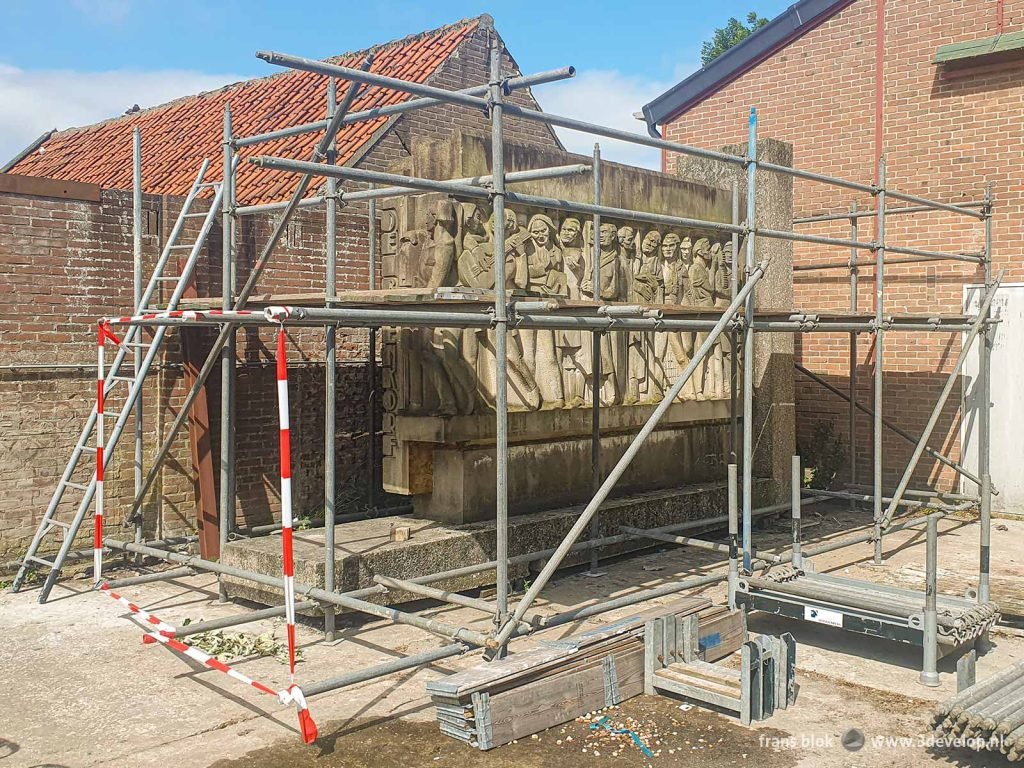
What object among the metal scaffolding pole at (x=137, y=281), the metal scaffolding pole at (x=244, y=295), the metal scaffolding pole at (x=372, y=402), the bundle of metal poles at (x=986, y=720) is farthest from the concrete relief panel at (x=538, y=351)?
the bundle of metal poles at (x=986, y=720)

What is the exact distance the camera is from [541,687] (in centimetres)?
537

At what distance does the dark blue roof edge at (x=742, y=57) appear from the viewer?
44.3ft

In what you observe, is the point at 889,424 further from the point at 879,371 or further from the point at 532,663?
the point at 532,663

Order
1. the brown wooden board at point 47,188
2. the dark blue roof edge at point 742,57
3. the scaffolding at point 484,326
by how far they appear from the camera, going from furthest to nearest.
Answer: the dark blue roof edge at point 742,57 → the brown wooden board at point 47,188 → the scaffolding at point 484,326

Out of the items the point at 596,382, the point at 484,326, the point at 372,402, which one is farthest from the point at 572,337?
the point at 484,326

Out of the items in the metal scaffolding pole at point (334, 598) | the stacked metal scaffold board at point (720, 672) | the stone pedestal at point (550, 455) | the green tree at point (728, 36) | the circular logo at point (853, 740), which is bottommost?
the circular logo at point (853, 740)

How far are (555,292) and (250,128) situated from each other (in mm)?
6372

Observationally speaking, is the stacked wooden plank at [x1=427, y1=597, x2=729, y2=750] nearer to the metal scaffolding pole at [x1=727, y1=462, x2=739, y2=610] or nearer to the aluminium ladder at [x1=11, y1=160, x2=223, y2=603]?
the metal scaffolding pole at [x1=727, y1=462, x2=739, y2=610]

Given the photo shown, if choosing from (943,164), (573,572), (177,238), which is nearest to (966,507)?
(943,164)

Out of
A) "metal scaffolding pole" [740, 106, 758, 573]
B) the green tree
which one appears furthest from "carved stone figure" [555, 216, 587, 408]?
the green tree

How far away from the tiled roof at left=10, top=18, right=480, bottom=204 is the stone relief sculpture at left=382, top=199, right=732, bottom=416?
3.55 metres

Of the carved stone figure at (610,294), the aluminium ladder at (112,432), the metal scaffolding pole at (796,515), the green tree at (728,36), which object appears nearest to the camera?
the metal scaffolding pole at (796,515)

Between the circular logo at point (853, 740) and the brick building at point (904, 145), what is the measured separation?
7683 mm

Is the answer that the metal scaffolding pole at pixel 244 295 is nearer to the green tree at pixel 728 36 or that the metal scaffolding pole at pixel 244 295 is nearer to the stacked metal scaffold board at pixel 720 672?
the stacked metal scaffold board at pixel 720 672
